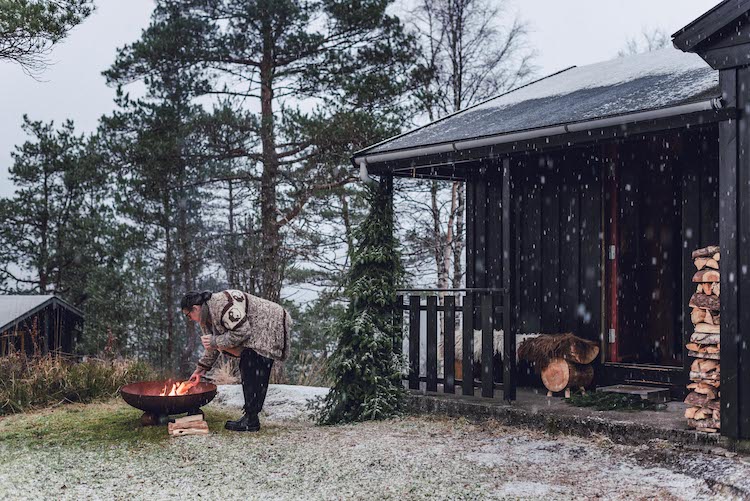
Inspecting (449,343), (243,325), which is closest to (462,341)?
(449,343)

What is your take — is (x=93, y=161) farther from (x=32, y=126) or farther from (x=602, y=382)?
(x=602, y=382)

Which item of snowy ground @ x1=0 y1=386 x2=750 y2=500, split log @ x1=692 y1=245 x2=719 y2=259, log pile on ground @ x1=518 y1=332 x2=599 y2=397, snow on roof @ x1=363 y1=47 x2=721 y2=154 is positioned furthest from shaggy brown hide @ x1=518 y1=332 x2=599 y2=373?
snow on roof @ x1=363 y1=47 x2=721 y2=154

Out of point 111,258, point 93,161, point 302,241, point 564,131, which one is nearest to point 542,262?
point 564,131

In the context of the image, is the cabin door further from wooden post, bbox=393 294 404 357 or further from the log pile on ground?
wooden post, bbox=393 294 404 357

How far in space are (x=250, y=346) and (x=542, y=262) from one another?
3.71m

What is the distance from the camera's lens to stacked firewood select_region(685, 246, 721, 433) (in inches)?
A: 238

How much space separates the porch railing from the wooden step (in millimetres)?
989

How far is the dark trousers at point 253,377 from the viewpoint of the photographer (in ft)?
23.5

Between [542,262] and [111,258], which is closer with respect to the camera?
[542,262]

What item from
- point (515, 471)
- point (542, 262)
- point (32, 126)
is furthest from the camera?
point (32, 126)

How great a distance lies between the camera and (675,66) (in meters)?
8.12

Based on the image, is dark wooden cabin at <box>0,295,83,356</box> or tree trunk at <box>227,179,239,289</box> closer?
dark wooden cabin at <box>0,295,83,356</box>

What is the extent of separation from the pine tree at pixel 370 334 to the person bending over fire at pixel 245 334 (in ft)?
3.12

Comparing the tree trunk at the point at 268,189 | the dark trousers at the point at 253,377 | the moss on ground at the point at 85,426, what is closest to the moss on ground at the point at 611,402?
the dark trousers at the point at 253,377
